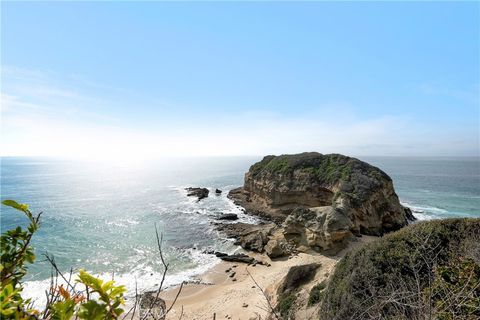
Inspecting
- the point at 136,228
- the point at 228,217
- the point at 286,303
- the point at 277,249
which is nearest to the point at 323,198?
the point at 228,217

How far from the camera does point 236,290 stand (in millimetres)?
20844

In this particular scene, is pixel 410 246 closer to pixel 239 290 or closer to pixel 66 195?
pixel 239 290

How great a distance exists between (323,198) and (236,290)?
22.7m

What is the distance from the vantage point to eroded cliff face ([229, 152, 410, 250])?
25.1 metres

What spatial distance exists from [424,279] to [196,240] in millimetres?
27204

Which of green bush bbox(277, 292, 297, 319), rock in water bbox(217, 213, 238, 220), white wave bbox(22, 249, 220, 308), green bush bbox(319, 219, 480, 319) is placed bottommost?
white wave bbox(22, 249, 220, 308)

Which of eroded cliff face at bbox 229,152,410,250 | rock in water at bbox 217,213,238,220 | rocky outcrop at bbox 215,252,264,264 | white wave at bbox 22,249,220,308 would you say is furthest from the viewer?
rock in water at bbox 217,213,238,220

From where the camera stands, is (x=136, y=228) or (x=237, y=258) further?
(x=136, y=228)

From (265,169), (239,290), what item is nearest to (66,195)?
(265,169)

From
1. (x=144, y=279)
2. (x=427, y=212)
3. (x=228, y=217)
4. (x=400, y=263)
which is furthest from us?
(x=427, y=212)

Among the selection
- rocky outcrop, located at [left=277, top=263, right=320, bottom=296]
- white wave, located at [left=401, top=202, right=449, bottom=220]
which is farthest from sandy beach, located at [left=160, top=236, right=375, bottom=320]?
white wave, located at [left=401, top=202, right=449, bottom=220]

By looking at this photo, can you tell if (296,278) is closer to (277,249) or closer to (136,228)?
(277,249)

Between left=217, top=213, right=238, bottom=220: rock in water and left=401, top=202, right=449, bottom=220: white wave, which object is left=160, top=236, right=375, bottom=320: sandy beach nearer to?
left=217, top=213, right=238, bottom=220: rock in water

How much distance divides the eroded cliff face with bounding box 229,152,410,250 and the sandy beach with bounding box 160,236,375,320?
2123mm
